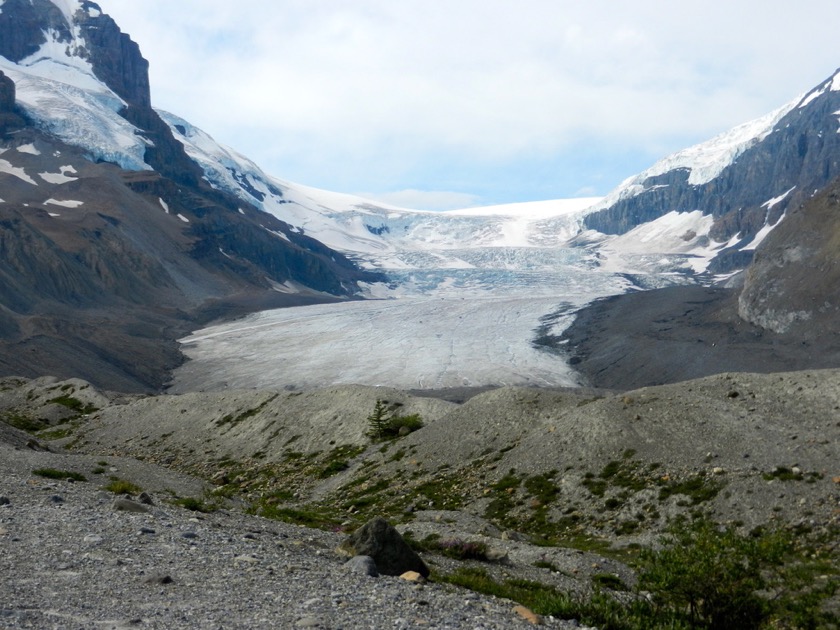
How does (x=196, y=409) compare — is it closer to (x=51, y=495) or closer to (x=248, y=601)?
(x=51, y=495)

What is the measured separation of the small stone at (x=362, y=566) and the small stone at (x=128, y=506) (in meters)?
5.53

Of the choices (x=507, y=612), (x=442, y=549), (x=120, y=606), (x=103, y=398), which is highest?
(x=120, y=606)

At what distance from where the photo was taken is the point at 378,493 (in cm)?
3556

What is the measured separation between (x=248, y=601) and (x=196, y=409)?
46.2 m

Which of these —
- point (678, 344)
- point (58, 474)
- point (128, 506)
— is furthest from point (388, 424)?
point (678, 344)

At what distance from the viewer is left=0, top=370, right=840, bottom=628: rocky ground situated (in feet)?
39.8

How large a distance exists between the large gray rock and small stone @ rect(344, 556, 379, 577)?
373 millimetres

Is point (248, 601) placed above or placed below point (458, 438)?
above

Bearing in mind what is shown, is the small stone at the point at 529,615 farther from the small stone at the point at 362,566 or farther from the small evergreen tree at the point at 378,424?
the small evergreen tree at the point at 378,424

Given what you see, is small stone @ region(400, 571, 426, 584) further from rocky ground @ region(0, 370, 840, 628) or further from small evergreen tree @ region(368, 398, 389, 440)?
small evergreen tree @ region(368, 398, 389, 440)

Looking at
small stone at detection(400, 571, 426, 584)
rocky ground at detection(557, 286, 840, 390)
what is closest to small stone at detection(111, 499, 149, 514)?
small stone at detection(400, 571, 426, 584)

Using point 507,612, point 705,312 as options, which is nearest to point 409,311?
point 705,312

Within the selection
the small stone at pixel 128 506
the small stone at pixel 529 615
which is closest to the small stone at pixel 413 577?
the small stone at pixel 529 615

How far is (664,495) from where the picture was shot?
2825 centimetres
